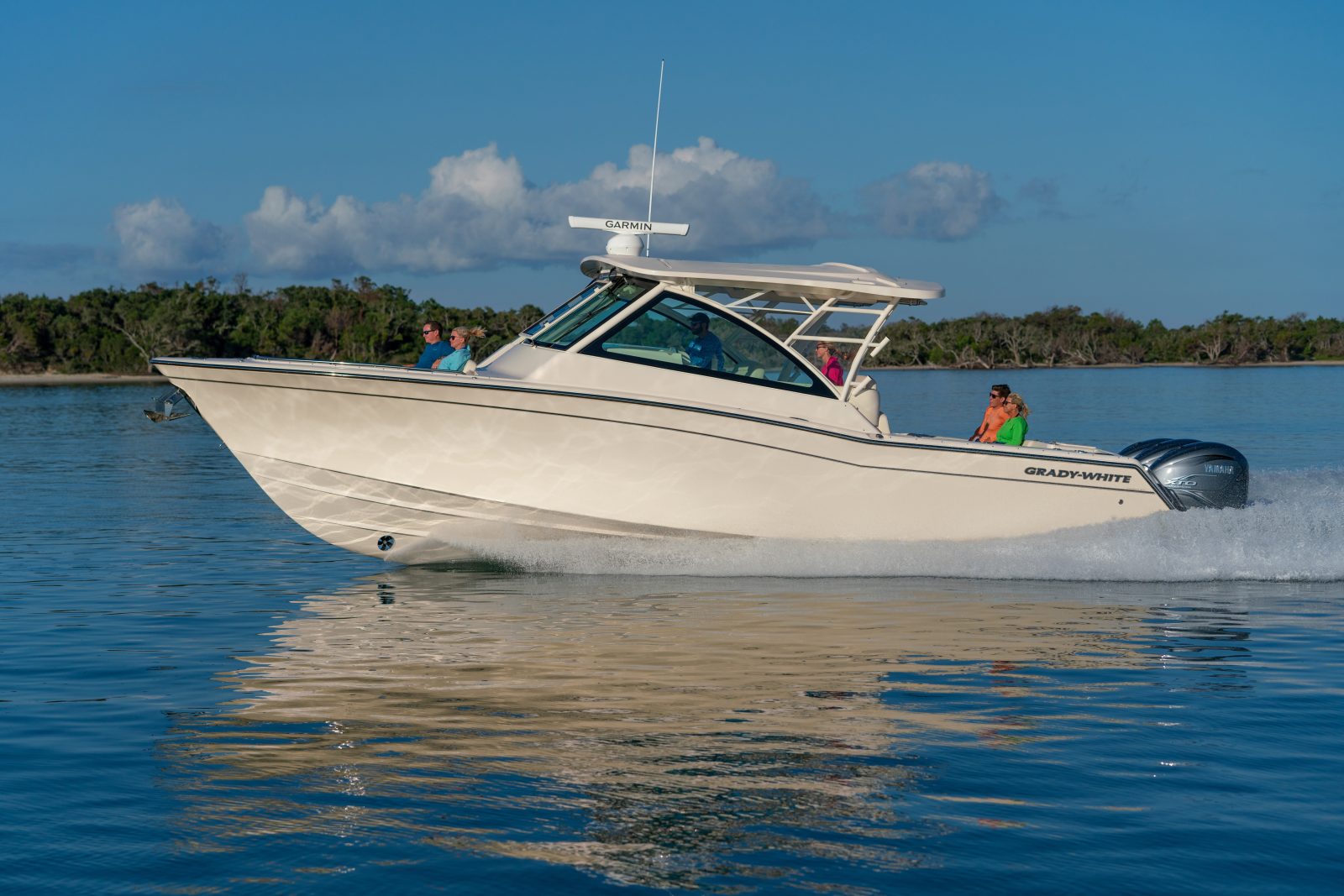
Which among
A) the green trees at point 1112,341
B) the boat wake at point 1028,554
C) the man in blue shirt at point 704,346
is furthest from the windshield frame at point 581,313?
the green trees at point 1112,341

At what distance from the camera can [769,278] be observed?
10086 millimetres

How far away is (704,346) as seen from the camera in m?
9.74

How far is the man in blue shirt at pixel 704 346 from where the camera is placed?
31.8 ft

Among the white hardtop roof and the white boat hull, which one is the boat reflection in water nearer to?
the white boat hull

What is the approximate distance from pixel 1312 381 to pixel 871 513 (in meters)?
62.3

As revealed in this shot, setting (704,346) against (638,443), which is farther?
(704,346)

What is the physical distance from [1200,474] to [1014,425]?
5.01 ft

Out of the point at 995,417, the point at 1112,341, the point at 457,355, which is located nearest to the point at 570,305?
the point at 457,355

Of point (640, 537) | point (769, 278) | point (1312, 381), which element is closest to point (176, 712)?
point (640, 537)

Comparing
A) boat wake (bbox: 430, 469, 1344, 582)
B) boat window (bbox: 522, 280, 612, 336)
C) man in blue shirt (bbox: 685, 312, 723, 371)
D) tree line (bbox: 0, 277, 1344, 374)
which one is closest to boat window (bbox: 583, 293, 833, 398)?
man in blue shirt (bbox: 685, 312, 723, 371)

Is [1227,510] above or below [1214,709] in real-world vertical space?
above

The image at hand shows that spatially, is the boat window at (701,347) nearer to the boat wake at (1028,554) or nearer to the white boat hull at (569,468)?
the white boat hull at (569,468)

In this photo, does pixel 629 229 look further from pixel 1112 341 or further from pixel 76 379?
pixel 1112 341

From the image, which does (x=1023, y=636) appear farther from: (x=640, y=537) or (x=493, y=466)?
(x=493, y=466)
